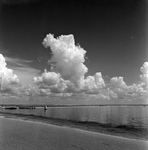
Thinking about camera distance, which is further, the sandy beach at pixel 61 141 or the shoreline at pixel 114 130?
the shoreline at pixel 114 130

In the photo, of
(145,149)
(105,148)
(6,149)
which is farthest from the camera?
(145,149)

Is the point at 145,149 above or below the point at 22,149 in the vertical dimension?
below

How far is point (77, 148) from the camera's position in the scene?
13898 mm

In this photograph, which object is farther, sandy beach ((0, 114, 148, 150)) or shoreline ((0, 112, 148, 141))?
shoreline ((0, 112, 148, 141))

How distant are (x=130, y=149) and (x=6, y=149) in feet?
35.6

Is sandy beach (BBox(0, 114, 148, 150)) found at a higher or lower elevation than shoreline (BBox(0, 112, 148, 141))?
higher

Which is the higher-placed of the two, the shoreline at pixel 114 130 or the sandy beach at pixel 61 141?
the sandy beach at pixel 61 141

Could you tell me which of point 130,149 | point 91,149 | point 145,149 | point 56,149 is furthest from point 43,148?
point 145,149

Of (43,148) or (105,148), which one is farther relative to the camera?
(105,148)

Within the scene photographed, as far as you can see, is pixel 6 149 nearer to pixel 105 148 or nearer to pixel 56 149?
pixel 56 149

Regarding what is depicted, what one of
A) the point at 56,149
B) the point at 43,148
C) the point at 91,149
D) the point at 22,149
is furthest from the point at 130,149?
the point at 22,149

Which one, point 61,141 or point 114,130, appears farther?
point 114,130

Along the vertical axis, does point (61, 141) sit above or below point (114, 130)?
above

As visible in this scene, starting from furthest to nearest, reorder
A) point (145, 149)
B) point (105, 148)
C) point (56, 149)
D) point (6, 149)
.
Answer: point (145, 149), point (105, 148), point (56, 149), point (6, 149)
